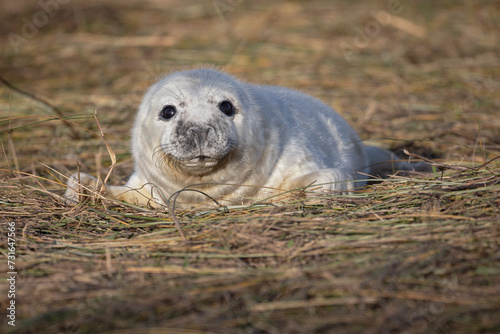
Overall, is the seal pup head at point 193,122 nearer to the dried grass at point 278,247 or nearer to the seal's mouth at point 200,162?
the seal's mouth at point 200,162

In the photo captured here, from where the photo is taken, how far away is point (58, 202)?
3352mm

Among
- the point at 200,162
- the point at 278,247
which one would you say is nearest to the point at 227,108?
the point at 200,162

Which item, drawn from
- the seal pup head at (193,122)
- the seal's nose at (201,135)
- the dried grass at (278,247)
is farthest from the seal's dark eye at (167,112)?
the dried grass at (278,247)

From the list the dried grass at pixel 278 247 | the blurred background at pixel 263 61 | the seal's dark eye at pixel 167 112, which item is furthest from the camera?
the blurred background at pixel 263 61

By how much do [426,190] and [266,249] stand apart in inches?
38.0

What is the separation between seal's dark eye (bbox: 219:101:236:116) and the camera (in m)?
3.14

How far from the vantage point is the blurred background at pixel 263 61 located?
5086 millimetres

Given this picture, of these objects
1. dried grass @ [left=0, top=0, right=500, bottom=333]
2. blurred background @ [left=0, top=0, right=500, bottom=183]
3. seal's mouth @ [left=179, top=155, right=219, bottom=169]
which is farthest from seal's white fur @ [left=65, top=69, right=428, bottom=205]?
blurred background @ [left=0, top=0, right=500, bottom=183]

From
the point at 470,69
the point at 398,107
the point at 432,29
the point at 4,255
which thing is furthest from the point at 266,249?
the point at 432,29

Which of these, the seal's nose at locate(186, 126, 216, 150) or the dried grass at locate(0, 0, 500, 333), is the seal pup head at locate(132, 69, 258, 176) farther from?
the dried grass at locate(0, 0, 500, 333)

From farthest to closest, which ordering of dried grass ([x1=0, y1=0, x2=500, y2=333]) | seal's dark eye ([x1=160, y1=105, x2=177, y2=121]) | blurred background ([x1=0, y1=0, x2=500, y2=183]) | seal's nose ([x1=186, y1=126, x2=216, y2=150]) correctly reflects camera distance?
blurred background ([x1=0, y1=0, x2=500, y2=183]) < seal's dark eye ([x1=160, y1=105, x2=177, y2=121]) < seal's nose ([x1=186, y1=126, x2=216, y2=150]) < dried grass ([x1=0, y1=0, x2=500, y2=333])

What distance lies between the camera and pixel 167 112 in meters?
3.15

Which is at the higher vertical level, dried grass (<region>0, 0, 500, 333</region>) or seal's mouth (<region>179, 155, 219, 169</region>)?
seal's mouth (<region>179, 155, 219, 169</region>)

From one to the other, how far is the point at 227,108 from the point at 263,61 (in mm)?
4318
